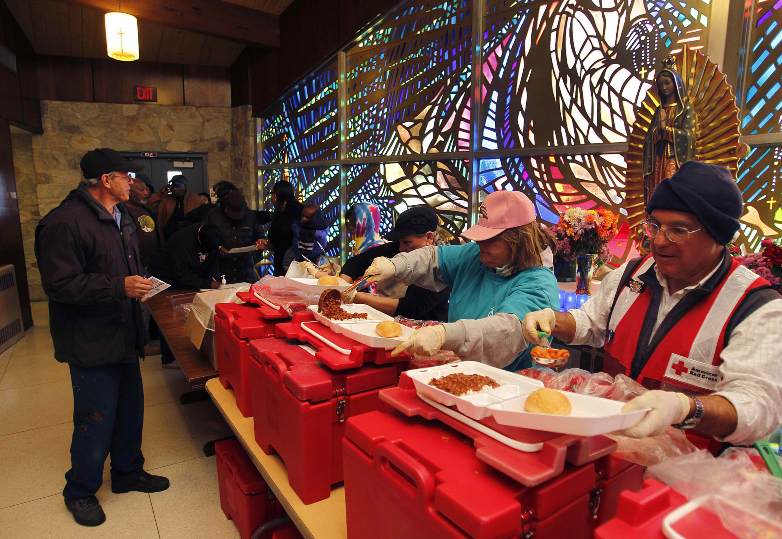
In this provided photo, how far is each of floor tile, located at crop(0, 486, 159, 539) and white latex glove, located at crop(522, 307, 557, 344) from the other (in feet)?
6.62

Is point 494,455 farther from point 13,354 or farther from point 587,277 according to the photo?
point 13,354

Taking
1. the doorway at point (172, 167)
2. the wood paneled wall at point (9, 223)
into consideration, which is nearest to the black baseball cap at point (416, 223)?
the wood paneled wall at point (9, 223)

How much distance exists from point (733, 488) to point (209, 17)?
6460 millimetres

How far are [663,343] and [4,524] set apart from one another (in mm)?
2942

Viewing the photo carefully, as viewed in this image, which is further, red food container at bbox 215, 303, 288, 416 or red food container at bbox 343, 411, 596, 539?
red food container at bbox 215, 303, 288, 416

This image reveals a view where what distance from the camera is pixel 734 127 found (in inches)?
68.1

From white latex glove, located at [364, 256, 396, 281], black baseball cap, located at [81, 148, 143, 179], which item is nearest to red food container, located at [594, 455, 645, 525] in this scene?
white latex glove, located at [364, 256, 396, 281]

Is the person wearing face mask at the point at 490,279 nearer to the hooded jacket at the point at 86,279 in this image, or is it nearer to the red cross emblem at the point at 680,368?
the red cross emblem at the point at 680,368

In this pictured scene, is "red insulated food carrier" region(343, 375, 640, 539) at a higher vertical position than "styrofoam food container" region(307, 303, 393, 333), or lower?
lower

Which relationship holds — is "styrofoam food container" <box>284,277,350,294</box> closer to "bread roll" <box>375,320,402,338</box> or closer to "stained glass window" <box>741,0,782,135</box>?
"bread roll" <box>375,320,402,338</box>

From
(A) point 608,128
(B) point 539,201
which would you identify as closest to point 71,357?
(B) point 539,201

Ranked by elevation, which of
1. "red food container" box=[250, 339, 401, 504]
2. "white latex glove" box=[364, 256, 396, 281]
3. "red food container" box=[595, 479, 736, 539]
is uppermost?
"white latex glove" box=[364, 256, 396, 281]

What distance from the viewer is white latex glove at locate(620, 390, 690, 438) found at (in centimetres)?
85

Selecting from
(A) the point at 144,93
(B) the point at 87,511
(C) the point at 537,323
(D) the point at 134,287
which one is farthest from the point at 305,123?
(C) the point at 537,323
